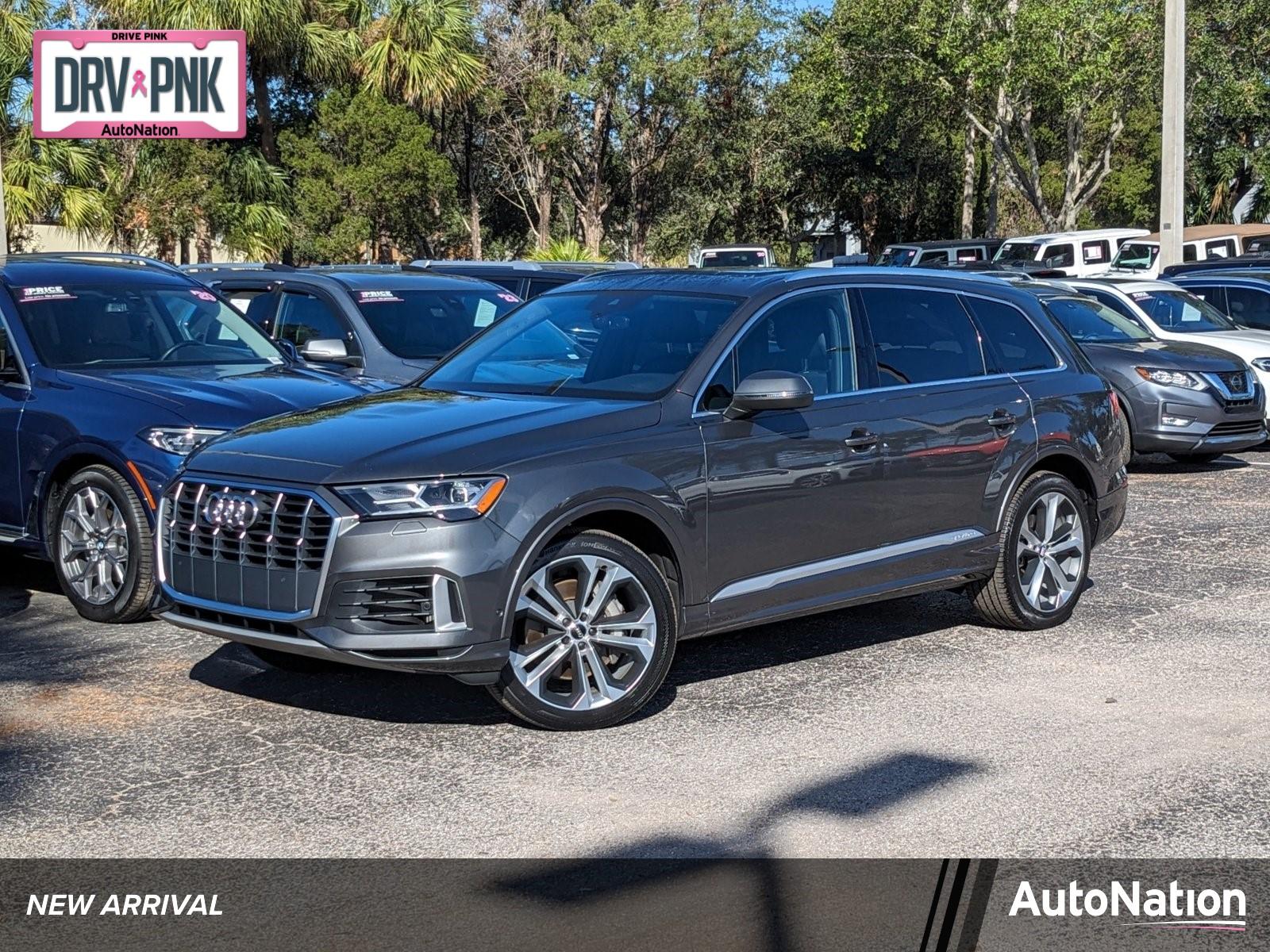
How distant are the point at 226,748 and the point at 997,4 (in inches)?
1369

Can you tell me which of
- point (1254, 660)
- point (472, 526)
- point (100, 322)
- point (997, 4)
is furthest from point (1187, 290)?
point (997, 4)

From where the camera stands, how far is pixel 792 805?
532 centimetres

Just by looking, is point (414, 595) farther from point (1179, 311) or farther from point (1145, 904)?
point (1179, 311)

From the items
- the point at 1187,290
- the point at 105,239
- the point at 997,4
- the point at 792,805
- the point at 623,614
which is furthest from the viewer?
the point at 997,4

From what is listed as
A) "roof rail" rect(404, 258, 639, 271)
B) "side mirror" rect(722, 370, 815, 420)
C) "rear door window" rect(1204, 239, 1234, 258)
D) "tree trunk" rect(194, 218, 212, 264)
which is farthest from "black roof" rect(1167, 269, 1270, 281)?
"tree trunk" rect(194, 218, 212, 264)

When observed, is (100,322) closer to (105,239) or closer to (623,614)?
(623,614)

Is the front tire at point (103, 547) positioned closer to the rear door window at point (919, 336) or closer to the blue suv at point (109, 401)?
the blue suv at point (109, 401)

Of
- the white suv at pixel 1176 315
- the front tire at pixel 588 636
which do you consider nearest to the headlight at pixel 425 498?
the front tire at pixel 588 636

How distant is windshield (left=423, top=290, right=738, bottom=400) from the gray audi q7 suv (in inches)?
0.6

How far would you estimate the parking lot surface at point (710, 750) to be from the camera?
5031 mm

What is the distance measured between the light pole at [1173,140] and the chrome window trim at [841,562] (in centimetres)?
1840

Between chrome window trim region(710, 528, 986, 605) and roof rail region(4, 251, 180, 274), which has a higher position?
roof rail region(4, 251, 180, 274)

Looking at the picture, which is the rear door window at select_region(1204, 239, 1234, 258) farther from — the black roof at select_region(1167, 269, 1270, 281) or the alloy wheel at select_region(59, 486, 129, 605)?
the alloy wheel at select_region(59, 486, 129, 605)

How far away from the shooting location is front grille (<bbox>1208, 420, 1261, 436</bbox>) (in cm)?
1398
